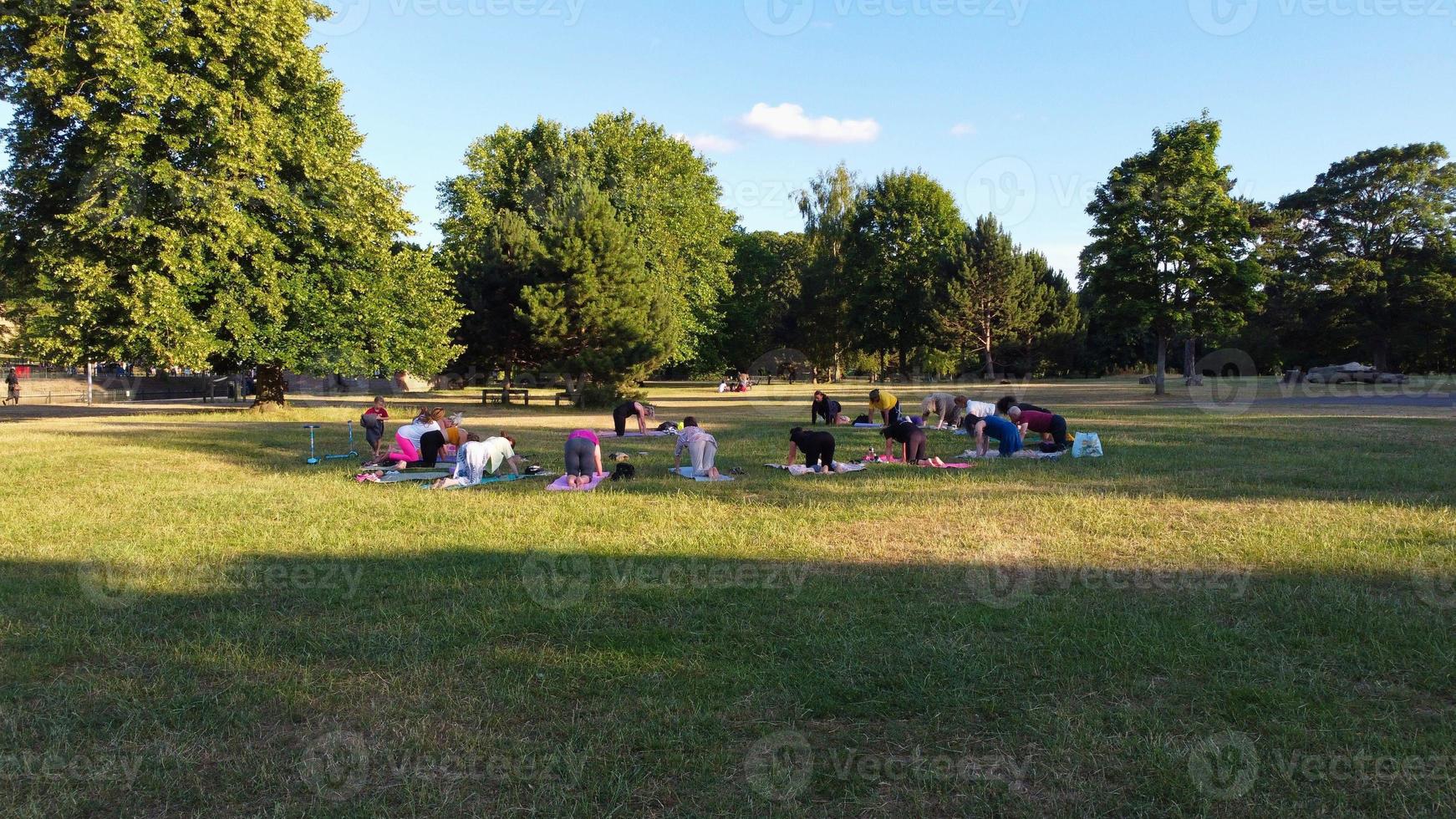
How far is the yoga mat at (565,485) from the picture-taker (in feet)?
37.0

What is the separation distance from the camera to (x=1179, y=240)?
35.4m

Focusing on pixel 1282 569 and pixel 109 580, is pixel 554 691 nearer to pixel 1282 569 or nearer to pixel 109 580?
pixel 109 580

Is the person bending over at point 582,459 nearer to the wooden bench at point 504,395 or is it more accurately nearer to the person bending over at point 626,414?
the person bending over at point 626,414

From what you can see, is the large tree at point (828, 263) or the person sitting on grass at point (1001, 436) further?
the large tree at point (828, 263)

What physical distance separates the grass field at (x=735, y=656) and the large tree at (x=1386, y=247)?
51122 mm

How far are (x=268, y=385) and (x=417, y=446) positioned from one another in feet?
59.6

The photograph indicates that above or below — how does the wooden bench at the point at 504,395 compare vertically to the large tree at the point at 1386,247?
below
